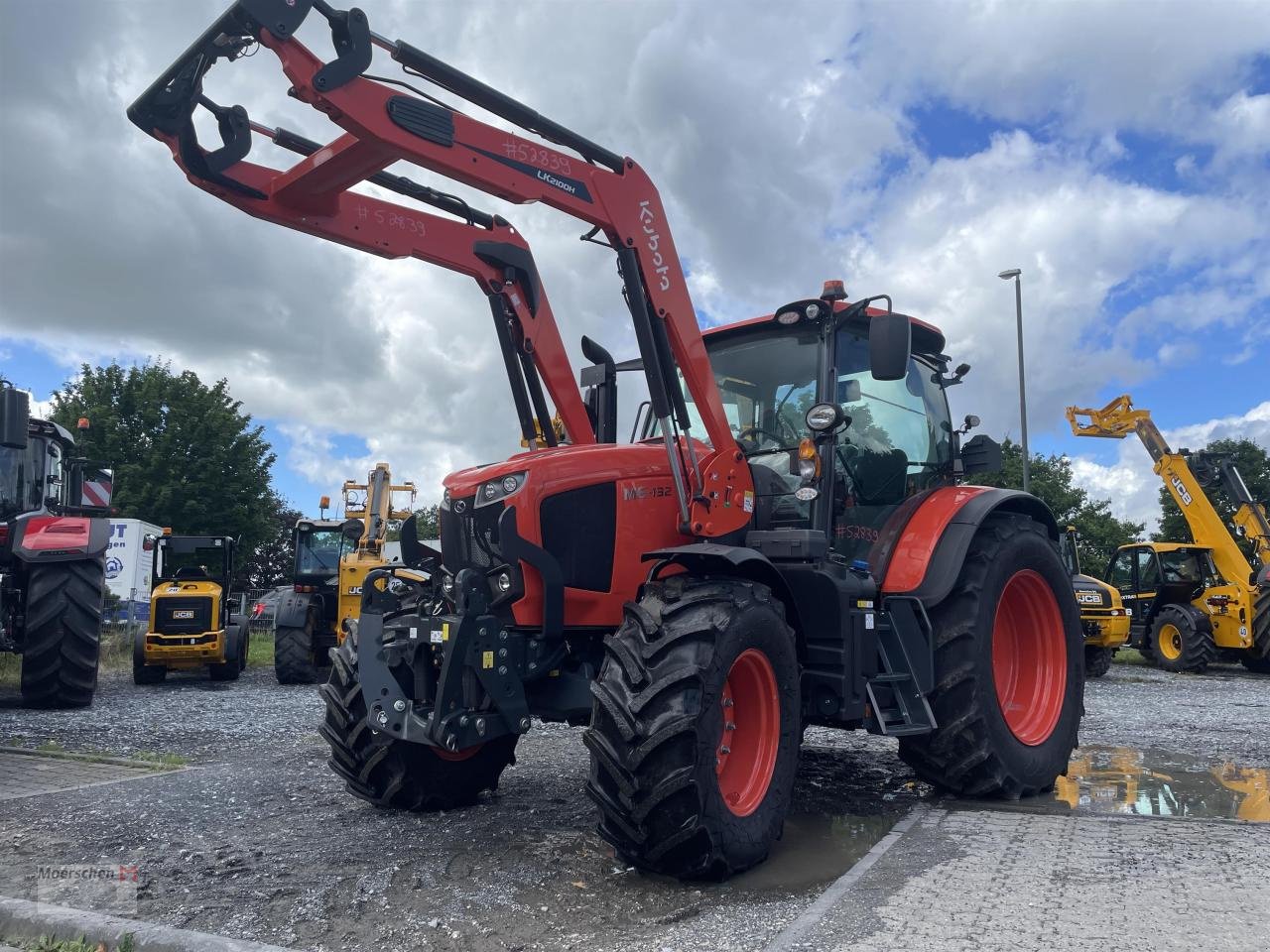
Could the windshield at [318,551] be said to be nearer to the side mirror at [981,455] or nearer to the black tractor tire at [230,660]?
the black tractor tire at [230,660]

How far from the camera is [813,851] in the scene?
477 cm

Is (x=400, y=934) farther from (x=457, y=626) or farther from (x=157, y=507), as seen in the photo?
(x=157, y=507)

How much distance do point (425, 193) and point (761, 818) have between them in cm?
368

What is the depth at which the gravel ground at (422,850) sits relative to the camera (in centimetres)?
376

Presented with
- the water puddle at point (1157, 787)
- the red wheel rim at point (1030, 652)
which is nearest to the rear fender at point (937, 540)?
the red wheel rim at point (1030, 652)

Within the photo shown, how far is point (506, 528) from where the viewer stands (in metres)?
4.62

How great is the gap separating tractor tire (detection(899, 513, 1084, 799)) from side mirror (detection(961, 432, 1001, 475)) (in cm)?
50

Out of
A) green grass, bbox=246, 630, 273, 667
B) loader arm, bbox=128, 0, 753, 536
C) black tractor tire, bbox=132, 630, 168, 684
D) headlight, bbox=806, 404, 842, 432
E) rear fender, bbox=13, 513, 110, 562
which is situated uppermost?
loader arm, bbox=128, 0, 753, 536

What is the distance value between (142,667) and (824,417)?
1205 cm

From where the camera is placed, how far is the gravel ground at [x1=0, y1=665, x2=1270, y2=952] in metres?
3.76

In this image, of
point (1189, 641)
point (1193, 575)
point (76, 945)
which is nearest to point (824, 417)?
point (76, 945)

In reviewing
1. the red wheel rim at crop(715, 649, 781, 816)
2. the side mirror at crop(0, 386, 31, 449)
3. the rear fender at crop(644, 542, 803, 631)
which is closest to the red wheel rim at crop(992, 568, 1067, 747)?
the rear fender at crop(644, 542, 803, 631)

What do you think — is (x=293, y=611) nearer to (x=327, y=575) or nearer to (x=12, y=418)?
(x=327, y=575)

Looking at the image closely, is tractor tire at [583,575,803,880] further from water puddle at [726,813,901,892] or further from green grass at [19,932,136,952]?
green grass at [19,932,136,952]
